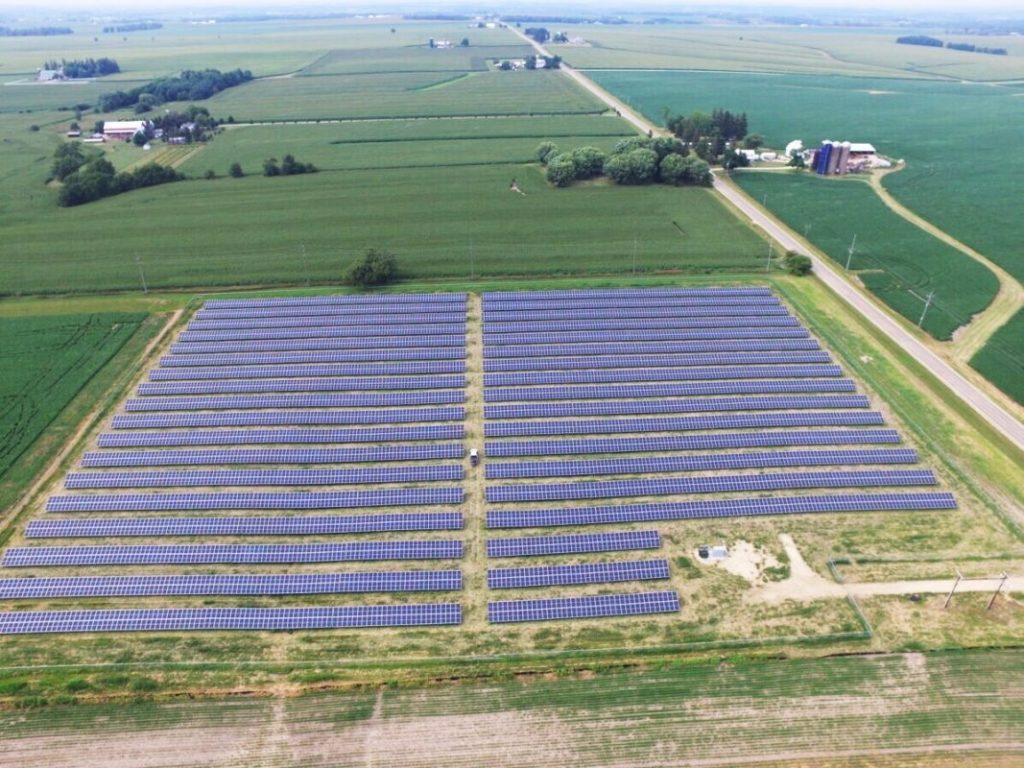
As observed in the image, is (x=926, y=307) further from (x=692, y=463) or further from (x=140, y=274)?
(x=140, y=274)

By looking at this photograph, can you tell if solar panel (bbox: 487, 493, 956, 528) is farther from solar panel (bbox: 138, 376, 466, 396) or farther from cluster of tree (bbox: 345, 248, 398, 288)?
cluster of tree (bbox: 345, 248, 398, 288)

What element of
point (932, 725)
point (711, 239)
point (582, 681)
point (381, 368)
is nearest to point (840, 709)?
point (932, 725)

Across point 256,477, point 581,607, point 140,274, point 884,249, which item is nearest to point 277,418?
point 256,477

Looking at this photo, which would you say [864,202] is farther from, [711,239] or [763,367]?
[763,367]

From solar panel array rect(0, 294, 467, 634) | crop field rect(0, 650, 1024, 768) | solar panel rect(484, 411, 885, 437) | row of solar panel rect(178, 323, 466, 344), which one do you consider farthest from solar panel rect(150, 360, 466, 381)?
crop field rect(0, 650, 1024, 768)

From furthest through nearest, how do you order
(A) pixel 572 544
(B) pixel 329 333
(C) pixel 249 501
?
(B) pixel 329 333, (C) pixel 249 501, (A) pixel 572 544

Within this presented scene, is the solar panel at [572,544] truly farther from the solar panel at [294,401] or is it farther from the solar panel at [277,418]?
the solar panel at [294,401]

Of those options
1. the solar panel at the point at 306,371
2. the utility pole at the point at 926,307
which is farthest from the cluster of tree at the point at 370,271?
the utility pole at the point at 926,307
